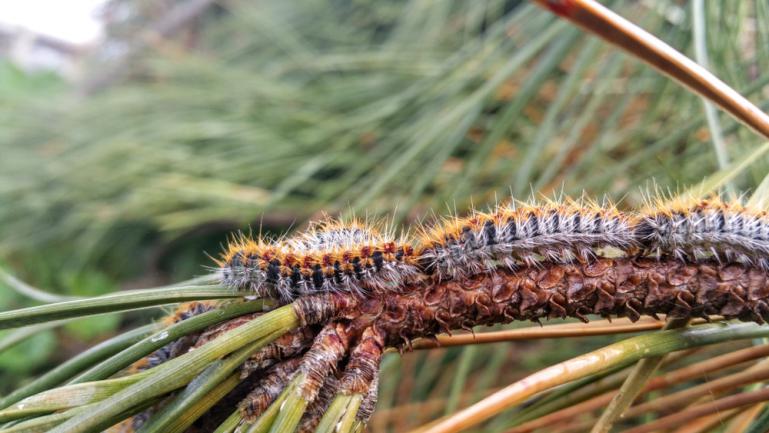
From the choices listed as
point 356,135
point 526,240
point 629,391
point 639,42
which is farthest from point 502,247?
point 356,135

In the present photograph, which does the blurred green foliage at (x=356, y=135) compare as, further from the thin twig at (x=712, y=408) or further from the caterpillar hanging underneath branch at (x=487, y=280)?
the thin twig at (x=712, y=408)

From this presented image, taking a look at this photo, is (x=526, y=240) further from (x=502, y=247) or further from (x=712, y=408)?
(x=712, y=408)

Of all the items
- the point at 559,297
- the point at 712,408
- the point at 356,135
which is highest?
the point at 356,135

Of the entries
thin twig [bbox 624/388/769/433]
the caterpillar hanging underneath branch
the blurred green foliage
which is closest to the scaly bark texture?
the caterpillar hanging underneath branch

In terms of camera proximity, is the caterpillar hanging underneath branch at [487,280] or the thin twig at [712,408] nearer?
the caterpillar hanging underneath branch at [487,280]

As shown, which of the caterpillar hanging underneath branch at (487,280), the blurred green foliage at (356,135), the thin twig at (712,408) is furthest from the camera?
the blurred green foliage at (356,135)

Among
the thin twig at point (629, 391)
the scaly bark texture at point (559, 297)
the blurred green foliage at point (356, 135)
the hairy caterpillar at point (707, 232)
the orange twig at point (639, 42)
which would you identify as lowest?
the thin twig at point (629, 391)

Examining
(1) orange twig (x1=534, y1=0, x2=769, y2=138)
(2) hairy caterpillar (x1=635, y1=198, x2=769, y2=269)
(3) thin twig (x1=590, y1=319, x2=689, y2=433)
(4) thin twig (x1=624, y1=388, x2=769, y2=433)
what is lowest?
(4) thin twig (x1=624, y1=388, x2=769, y2=433)

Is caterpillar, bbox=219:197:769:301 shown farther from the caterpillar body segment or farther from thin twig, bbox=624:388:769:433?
thin twig, bbox=624:388:769:433

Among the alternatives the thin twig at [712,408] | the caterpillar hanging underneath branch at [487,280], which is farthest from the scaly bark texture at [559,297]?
the thin twig at [712,408]
